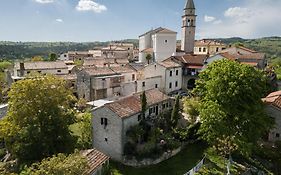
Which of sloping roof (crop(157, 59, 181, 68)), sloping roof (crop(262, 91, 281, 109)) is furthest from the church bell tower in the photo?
sloping roof (crop(262, 91, 281, 109))

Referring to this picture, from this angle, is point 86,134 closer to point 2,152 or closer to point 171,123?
point 2,152

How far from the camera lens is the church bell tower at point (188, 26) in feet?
215

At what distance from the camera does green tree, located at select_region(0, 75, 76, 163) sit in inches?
1048

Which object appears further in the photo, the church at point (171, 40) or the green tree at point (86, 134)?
the church at point (171, 40)

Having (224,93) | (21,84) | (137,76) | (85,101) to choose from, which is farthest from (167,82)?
(21,84)

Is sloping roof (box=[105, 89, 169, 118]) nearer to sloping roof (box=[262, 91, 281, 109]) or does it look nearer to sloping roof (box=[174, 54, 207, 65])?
sloping roof (box=[262, 91, 281, 109])

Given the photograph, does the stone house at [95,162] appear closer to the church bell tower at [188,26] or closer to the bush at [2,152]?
the bush at [2,152]

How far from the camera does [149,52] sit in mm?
68438

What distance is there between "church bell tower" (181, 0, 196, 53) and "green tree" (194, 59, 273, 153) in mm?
37669

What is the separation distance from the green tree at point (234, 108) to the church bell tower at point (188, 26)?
37.7 meters

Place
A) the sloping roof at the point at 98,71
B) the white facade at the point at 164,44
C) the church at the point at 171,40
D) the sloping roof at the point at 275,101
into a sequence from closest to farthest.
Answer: the sloping roof at the point at 275,101 < the sloping roof at the point at 98,71 < the white facade at the point at 164,44 < the church at the point at 171,40

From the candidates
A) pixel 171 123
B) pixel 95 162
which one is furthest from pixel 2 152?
pixel 171 123

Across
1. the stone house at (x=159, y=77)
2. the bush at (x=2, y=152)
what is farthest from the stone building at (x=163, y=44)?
the bush at (x=2, y=152)

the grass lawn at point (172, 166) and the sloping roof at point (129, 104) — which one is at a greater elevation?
the sloping roof at point (129, 104)
